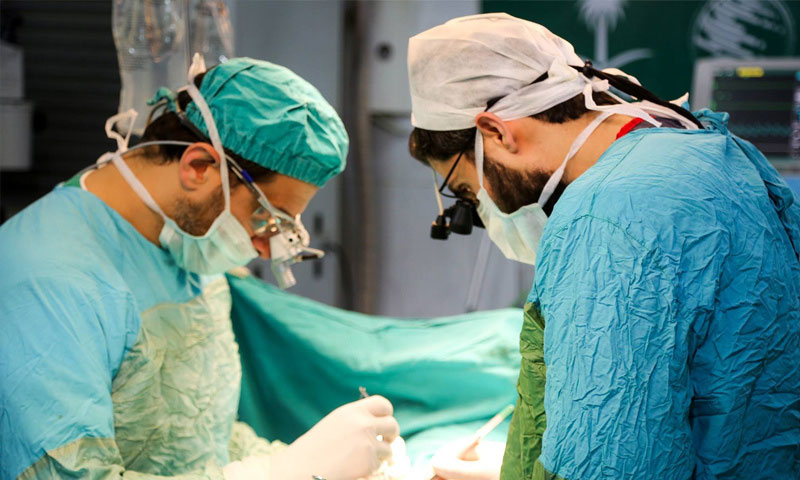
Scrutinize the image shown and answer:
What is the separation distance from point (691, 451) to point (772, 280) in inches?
9.1


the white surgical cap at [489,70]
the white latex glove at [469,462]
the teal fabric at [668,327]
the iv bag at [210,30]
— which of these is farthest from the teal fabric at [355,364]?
the teal fabric at [668,327]

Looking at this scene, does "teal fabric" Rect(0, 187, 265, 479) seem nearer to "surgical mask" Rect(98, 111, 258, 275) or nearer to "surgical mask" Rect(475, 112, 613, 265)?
"surgical mask" Rect(98, 111, 258, 275)

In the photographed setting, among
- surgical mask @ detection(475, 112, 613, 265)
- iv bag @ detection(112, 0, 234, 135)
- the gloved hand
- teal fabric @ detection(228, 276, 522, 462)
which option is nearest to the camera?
surgical mask @ detection(475, 112, 613, 265)

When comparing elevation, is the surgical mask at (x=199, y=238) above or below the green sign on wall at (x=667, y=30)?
below

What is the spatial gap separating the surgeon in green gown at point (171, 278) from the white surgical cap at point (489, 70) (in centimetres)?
39

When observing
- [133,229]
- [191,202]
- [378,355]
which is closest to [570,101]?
[191,202]

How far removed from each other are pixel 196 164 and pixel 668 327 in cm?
110

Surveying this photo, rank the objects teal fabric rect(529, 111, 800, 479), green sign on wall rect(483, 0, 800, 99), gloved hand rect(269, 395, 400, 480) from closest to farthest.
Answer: teal fabric rect(529, 111, 800, 479) → gloved hand rect(269, 395, 400, 480) → green sign on wall rect(483, 0, 800, 99)

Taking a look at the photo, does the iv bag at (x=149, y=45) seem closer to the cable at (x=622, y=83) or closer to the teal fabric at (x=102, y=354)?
the teal fabric at (x=102, y=354)

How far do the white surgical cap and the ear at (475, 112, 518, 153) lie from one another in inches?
0.5

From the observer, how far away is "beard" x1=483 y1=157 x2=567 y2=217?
123 cm

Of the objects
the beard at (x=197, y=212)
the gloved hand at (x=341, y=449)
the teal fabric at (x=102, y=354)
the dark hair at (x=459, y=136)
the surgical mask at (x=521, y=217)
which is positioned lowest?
the gloved hand at (x=341, y=449)

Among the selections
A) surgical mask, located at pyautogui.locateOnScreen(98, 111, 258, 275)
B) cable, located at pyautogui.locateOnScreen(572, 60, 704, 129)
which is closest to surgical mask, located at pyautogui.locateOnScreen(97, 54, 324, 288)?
surgical mask, located at pyautogui.locateOnScreen(98, 111, 258, 275)

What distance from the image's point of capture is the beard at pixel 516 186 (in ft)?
4.04
